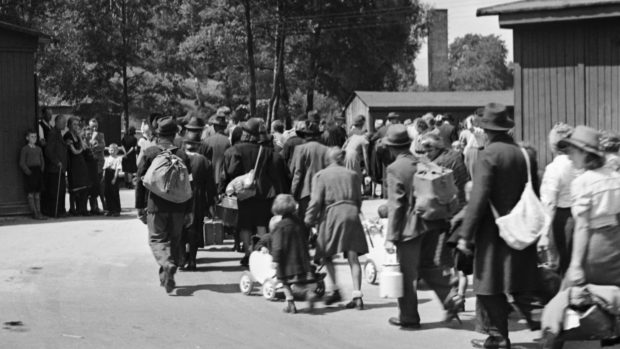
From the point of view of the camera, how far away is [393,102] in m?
44.1

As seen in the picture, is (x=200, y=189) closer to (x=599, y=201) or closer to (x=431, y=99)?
(x=599, y=201)

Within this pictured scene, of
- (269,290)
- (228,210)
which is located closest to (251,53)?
(228,210)

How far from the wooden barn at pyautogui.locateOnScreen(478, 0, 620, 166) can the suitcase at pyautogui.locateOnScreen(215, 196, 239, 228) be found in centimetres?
506

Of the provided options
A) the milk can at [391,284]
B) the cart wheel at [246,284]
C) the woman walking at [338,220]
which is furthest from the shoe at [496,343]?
the cart wheel at [246,284]

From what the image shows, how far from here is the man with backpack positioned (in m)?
12.2

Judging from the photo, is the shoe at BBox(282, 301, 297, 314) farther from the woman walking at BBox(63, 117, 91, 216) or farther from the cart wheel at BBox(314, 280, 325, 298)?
the woman walking at BBox(63, 117, 91, 216)

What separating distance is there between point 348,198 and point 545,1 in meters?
6.27

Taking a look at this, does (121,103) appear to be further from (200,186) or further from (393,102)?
(200,186)

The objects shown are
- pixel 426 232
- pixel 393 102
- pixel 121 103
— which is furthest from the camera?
pixel 393 102

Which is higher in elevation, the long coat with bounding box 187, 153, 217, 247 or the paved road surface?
the long coat with bounding box 187, 153, 217, 247

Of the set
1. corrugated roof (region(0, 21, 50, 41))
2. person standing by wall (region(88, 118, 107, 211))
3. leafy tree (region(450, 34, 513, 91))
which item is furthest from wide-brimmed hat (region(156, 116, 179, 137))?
leafy tree (region(450, 34, 513, 91))

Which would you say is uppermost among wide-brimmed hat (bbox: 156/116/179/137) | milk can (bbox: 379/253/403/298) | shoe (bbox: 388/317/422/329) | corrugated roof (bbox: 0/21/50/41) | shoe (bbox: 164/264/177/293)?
corrugated roof (bbox: 0/21/50/41)

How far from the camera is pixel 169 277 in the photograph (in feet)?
39.7

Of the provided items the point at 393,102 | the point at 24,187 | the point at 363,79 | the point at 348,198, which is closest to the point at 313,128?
the point at 348,198
